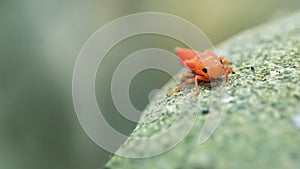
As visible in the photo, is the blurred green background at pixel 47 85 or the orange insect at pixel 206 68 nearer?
the orange insect at pixel 206 68

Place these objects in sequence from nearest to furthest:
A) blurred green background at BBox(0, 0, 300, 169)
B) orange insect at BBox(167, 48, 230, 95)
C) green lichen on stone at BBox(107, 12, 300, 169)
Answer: green lichen on stone at BBox(107, 12, 300, 169), orange insect at BBox(167, 48, 230, 95), blurred green background at BBox(0, 0, 300, 169)

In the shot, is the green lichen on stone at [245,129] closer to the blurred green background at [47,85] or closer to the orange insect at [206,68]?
the orange insect at [206,68]

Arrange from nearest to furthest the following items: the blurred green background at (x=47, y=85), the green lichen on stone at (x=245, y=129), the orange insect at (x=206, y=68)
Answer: the green lichen on stone at (x=245, y=129) → the orange insect at (x=206, y=68) → the blurred green background at (x=47, y=85)

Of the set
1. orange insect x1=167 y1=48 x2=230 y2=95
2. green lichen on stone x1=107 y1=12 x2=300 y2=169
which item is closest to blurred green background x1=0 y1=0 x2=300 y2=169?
orange insect x1=167 y1=48 x2=230 y2=95

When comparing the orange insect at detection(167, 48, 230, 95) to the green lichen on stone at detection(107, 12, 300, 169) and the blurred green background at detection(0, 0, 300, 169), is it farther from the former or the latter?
the blurred green background at detection(0, 0, 300, 169)

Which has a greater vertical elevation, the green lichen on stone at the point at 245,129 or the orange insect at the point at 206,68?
the orange insect at the point at 206,68

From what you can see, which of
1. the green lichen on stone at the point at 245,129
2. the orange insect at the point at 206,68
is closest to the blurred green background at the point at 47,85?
the orange insect at the point at 206,68

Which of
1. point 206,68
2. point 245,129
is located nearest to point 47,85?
point 206,68

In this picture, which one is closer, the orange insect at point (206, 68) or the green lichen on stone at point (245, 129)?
the green lichen on stone at point (245, 129)

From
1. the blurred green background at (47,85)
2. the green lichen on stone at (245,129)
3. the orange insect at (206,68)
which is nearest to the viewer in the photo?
the green lichen on stone at (245,129)
